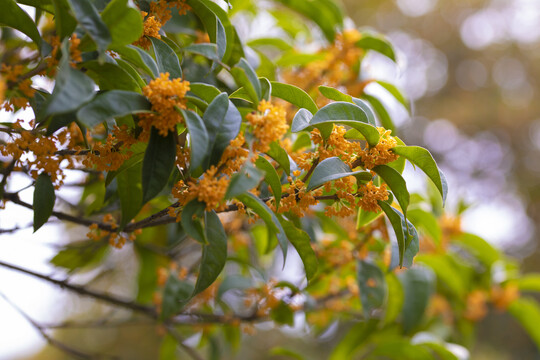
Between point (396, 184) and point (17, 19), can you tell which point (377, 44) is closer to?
point (396, 184)

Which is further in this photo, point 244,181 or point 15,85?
point 15,85

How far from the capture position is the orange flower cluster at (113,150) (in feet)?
2.61

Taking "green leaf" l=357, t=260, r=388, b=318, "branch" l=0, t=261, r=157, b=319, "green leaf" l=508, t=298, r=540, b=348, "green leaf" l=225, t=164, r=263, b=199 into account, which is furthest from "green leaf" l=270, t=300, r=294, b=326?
"green leaf" l=508, t=298, r=540, b=348

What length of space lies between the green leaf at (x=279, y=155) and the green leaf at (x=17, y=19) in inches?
18.4

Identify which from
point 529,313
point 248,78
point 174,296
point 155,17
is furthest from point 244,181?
point 529,313

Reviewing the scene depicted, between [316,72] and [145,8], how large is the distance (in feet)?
2.95

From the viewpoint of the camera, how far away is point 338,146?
852mm

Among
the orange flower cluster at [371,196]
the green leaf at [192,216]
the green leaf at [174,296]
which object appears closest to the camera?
the green leaf at [192,216]

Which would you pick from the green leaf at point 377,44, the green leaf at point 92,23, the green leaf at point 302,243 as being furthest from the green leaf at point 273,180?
the green leaf at point 377,44

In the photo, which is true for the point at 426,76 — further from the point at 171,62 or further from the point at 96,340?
the point at 171,62

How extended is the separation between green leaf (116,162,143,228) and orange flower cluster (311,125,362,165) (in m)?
0.38

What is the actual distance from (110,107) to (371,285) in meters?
1.00

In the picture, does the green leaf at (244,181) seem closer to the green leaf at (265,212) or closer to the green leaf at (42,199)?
the green leaf at (265,212)

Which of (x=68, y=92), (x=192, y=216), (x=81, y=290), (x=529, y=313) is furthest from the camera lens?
(x=529, y=313)
